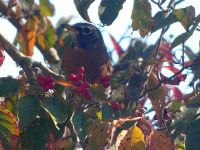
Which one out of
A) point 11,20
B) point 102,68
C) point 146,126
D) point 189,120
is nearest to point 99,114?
point 146,126

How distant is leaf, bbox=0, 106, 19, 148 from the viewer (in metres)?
1.96

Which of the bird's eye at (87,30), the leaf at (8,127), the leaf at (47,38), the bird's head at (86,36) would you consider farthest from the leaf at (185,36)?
the bird's eye at (87,30)

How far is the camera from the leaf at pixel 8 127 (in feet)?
6.43

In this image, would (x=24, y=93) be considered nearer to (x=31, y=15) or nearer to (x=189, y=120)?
(x=189, y=120)

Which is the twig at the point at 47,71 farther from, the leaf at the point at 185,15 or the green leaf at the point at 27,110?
the leaf at the point at 185,15

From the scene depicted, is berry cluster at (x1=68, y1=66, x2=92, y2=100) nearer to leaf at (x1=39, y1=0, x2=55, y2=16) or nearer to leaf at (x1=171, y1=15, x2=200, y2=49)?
leaf at (x1=171, y1=15, x2=200, y2=49)

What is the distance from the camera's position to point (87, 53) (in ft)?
12.2

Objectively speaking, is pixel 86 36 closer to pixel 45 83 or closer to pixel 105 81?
pixel 105 81

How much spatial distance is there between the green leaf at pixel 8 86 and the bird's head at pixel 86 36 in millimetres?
1687

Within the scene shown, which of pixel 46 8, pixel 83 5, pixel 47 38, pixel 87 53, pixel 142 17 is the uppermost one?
pixel 46 8

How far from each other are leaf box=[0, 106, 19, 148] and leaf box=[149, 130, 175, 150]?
1.71 ft

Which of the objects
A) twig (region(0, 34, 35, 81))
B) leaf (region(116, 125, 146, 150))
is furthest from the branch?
leaf (region(116, 125, 146, 150))

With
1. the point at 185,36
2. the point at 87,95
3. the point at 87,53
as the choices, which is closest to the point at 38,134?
the point at 87,95

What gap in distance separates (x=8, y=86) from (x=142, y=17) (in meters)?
0.63
